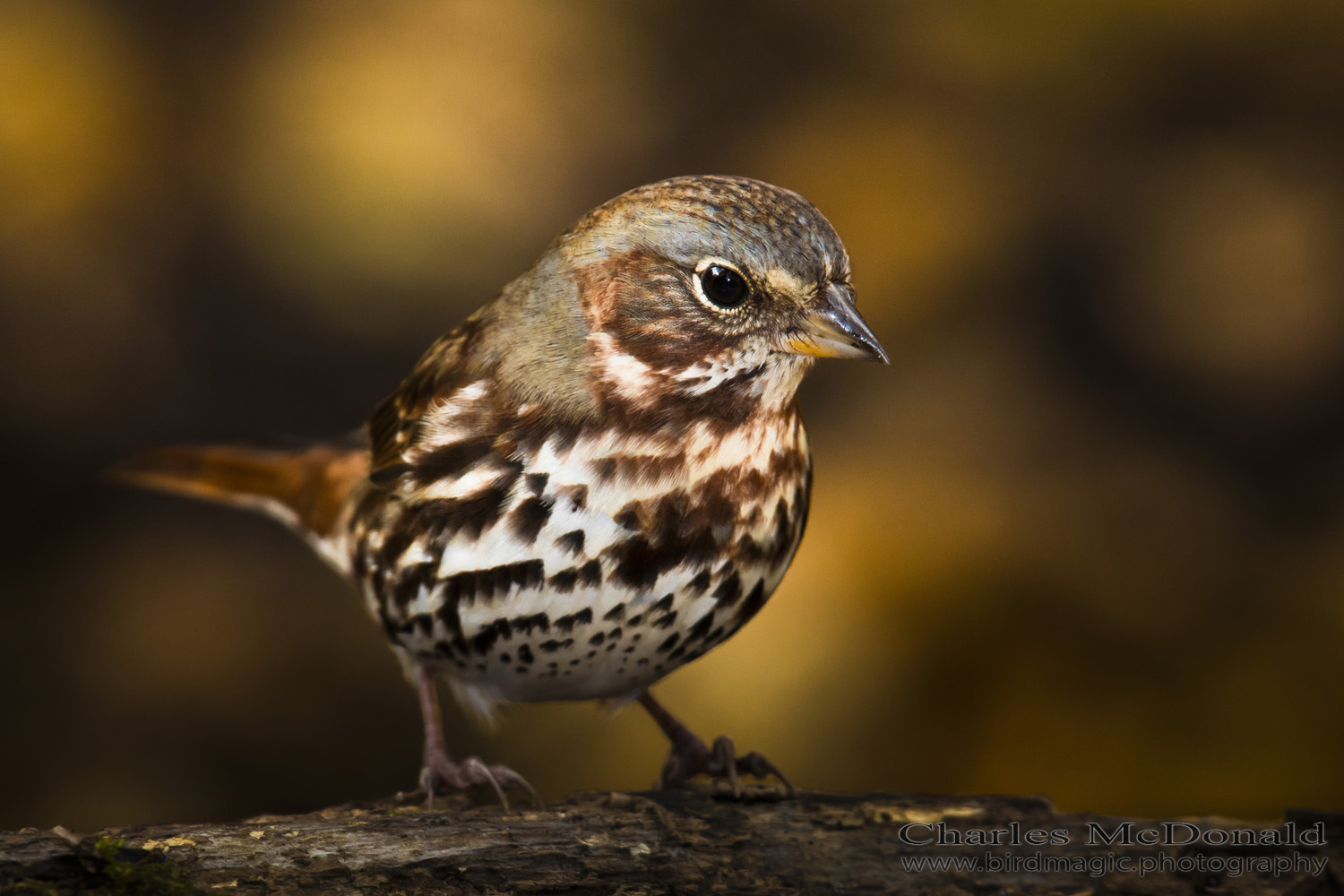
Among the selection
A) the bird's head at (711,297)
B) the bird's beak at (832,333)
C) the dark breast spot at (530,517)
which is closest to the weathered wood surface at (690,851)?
the dark breast spot at (530,517)

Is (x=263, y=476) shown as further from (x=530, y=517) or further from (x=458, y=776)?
(x=530, y=517)

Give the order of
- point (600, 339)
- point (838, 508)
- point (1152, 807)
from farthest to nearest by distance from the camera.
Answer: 1. point (838, 508)
2. point (1152, 807)
3. point (600, 339)

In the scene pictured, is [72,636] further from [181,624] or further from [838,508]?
[838,508]

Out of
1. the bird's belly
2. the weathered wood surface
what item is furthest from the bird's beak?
the weathered wood surface

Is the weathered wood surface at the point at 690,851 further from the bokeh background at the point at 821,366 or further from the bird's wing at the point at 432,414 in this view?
the bokeh background at the point at 821,366

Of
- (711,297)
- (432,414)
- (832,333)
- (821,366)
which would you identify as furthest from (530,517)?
(821,366)

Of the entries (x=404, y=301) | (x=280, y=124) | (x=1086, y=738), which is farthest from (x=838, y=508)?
(x=280, y=124)
